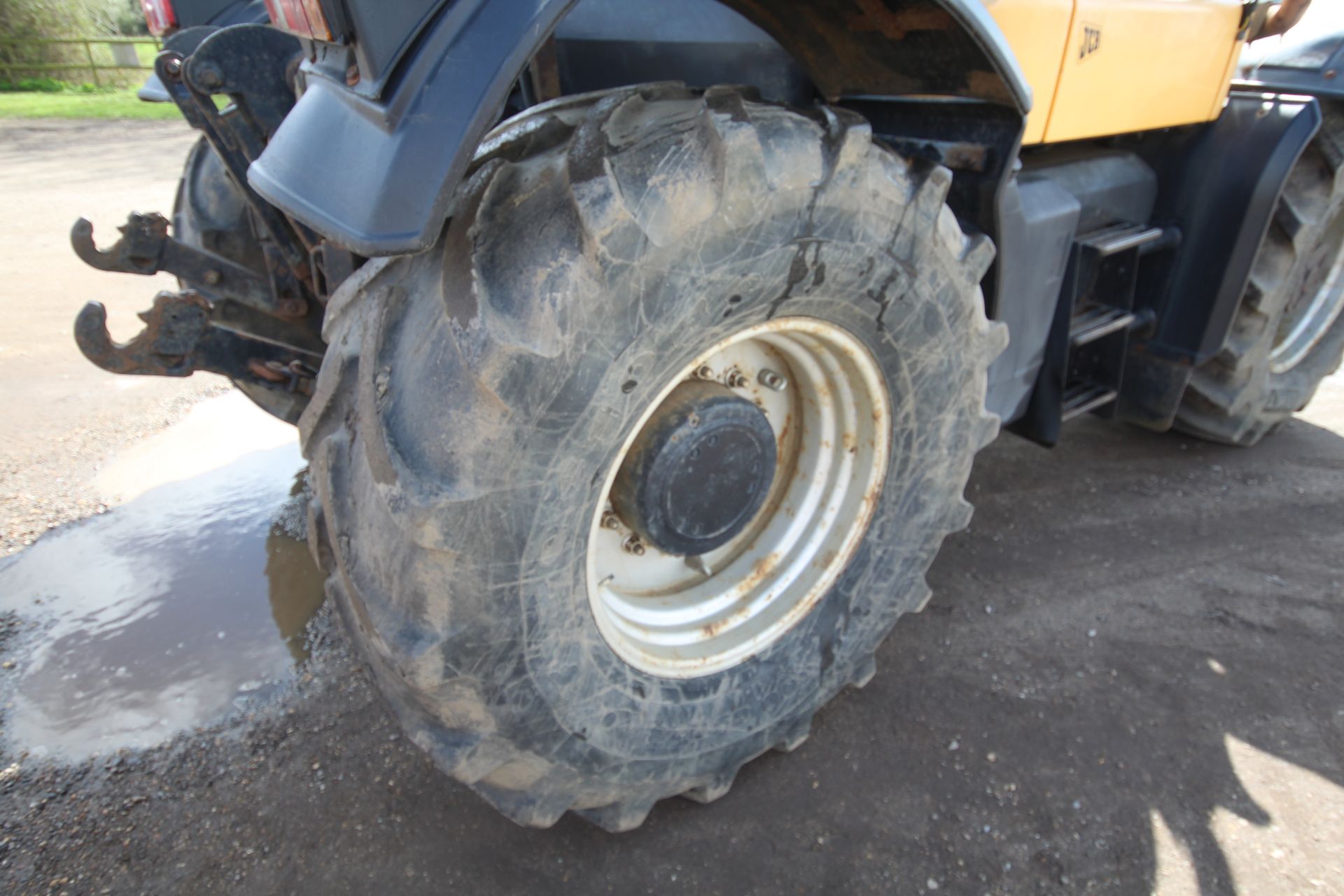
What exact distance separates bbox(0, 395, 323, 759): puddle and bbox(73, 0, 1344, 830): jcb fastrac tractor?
1.94 ft

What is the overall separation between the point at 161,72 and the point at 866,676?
2228 mm

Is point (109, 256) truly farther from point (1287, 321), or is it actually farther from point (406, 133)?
point (1287, 321)

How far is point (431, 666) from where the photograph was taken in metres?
1.37

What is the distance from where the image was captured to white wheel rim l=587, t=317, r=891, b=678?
5.97 feet

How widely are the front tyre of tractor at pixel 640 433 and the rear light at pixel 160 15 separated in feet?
4.61

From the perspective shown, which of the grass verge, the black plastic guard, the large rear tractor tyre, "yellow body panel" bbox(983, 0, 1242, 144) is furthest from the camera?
the grass verge

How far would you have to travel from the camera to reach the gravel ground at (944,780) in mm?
1842

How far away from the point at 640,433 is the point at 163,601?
195cm

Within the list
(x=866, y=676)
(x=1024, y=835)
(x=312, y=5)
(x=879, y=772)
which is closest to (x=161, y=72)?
(x=312, y=5)

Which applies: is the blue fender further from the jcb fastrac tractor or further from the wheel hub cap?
the wheel hub cap

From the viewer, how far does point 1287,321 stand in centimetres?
352

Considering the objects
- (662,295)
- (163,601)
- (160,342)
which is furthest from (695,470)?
(163,601)

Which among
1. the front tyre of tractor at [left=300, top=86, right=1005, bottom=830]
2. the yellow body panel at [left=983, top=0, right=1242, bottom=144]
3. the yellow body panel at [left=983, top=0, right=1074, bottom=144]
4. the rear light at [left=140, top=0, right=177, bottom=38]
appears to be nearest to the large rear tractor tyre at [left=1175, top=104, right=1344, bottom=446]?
the yellow body panel at [left=983, top=0, right=1242, bottom=144]

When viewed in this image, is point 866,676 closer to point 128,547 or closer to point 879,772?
point 879,772
